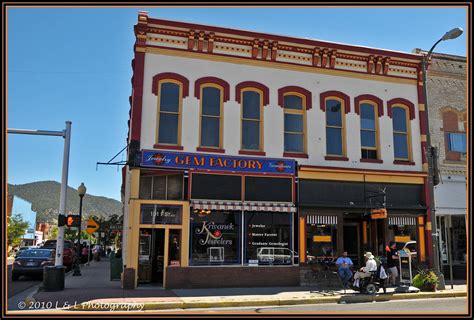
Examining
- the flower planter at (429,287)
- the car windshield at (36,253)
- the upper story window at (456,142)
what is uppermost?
the upper story window at (456,142)

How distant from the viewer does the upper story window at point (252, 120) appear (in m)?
18.1

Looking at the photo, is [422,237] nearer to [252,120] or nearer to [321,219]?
[321,219]

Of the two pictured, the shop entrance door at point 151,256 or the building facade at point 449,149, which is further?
the building facade at point 449,149

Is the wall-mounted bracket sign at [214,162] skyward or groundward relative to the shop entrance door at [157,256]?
skyward

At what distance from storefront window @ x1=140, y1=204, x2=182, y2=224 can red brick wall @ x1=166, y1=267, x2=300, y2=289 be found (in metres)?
1.72

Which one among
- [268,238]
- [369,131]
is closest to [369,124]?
[369,131]

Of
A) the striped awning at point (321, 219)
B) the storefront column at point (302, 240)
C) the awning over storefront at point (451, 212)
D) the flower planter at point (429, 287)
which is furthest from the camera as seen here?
the awning over storefront at point (451, 212)

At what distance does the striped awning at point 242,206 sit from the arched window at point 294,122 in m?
2.34

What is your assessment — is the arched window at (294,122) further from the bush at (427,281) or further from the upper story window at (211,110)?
the bush at (427,281)

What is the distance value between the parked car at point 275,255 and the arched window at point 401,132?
6.46 meters

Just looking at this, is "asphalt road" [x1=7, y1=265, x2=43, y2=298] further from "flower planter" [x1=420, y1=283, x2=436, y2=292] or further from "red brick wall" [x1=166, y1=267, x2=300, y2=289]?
"flower planter" [x1=420, y1=283, x2=436, y2=292]

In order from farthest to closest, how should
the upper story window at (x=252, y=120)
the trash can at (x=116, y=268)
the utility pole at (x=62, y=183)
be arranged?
the trash can at (x=116, y=268)
the upper story window at (x=252, y=120)
the utility pole at (x=62, y=183)

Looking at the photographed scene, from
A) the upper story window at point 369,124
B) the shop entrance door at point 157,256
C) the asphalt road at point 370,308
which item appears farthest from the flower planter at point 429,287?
the shop entrance door at point 157,256

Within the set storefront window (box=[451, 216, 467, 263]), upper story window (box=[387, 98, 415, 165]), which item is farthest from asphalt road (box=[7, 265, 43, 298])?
storefront window (box=[451, 216, 467, 263])
